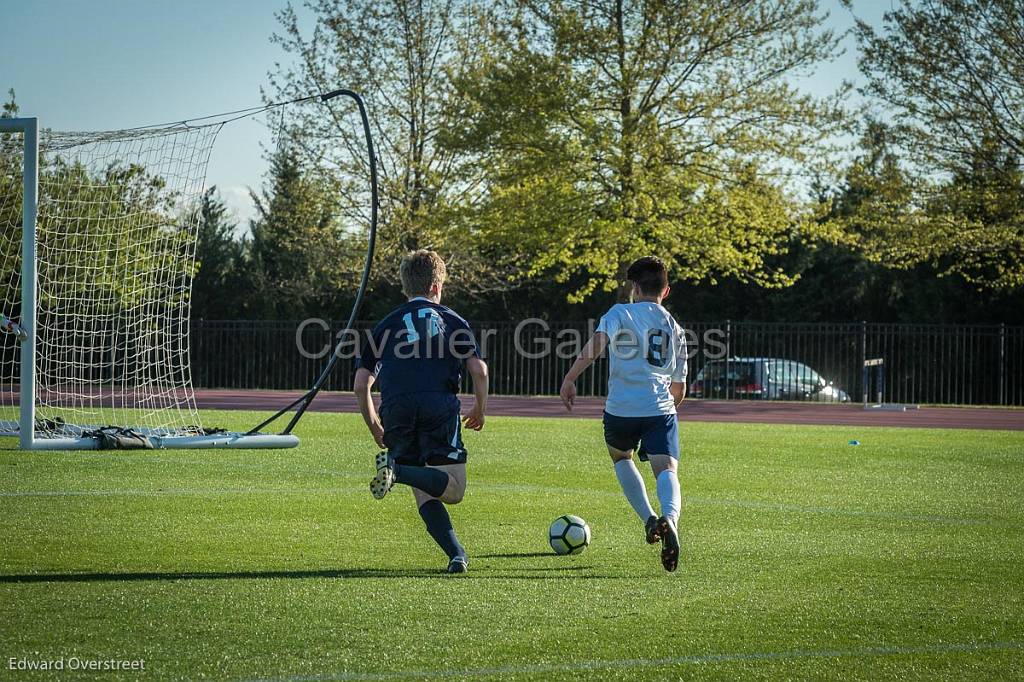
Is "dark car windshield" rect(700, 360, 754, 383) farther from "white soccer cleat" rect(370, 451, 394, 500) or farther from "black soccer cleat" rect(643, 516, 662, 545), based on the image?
"white soccer cleat" rect(370, 451, 394, 500)

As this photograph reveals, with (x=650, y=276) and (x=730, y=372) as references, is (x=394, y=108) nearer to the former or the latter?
(x=730, y=372)

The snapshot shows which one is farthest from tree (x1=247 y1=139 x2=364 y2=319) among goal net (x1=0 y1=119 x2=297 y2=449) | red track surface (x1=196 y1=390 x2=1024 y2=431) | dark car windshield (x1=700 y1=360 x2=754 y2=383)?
goal net (x1=0 y1=119 x2=297 y2=449)

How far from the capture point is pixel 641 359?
6.77m

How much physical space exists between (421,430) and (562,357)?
2561 cm

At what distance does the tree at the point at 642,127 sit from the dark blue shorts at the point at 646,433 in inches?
810

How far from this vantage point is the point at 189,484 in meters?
10.2

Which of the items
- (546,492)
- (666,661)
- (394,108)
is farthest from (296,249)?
(666,661)

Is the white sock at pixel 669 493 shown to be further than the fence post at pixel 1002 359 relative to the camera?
No

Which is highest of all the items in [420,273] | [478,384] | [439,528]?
[420,273]

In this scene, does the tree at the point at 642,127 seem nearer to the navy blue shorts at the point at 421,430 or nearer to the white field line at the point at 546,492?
the white field line at the point at 546,492

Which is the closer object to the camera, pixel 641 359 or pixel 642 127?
pixel 641 359

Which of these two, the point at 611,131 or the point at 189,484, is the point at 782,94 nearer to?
the point at 611,131

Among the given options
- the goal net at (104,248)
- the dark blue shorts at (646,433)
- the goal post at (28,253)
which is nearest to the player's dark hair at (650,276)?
the dark blue shorts at (646,433)

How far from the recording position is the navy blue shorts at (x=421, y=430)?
247 inches
